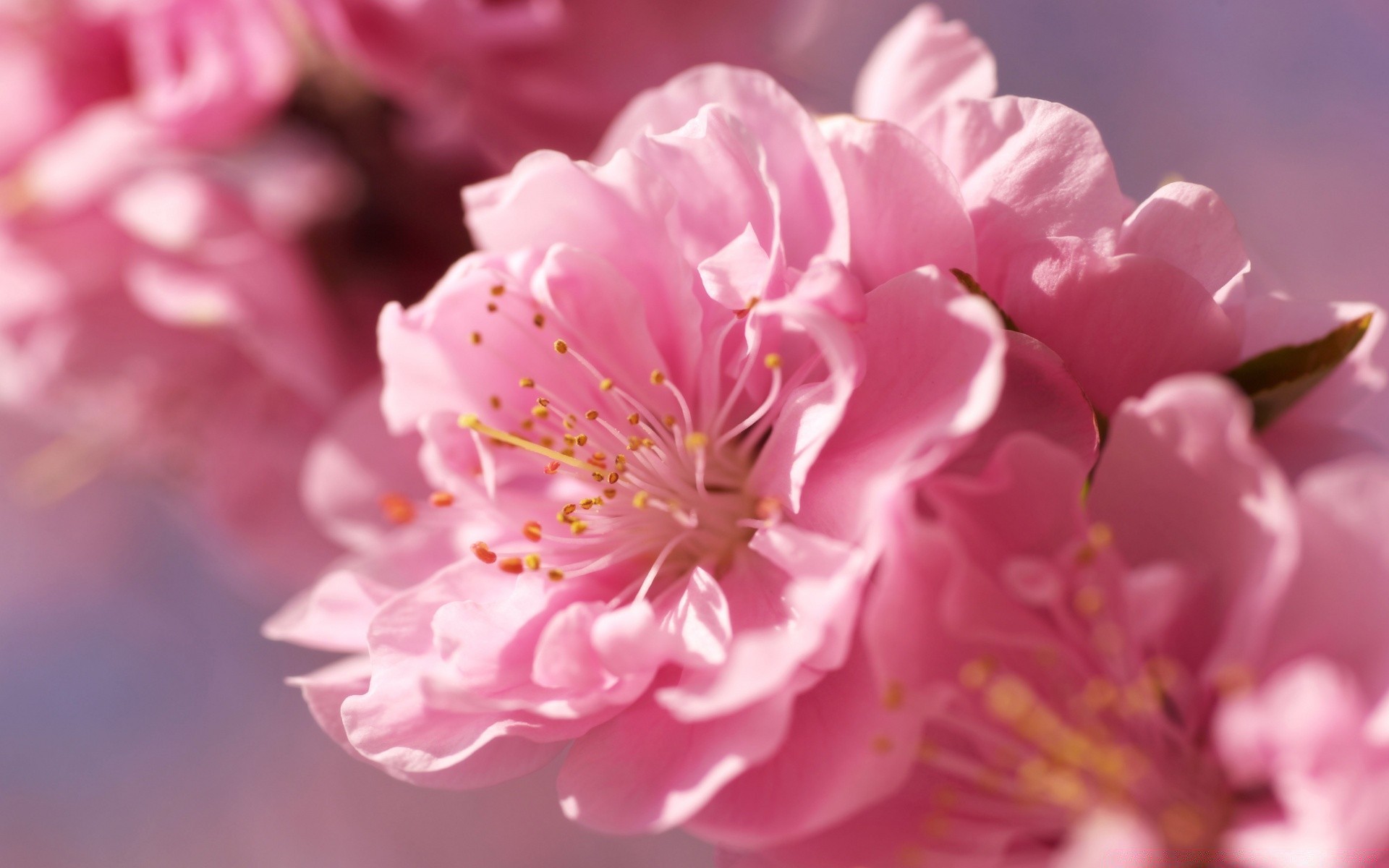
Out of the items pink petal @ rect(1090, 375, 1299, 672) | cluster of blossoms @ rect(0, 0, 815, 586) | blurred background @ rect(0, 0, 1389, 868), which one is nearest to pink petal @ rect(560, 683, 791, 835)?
pink petal @ rect(1090, 375, 1299, 672)

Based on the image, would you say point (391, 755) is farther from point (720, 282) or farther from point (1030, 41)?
point (1030, 41)

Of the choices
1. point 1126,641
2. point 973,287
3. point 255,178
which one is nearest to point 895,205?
point 973,287

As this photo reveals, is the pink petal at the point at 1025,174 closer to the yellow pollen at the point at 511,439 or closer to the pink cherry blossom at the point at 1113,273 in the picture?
the pink cherry blossom at the point at 1113,273

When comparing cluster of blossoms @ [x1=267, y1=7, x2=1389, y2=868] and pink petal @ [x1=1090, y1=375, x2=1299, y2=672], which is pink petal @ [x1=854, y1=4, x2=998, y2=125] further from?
pink petal @ [x1=1090, y1=375, x2=1299, y2=672]

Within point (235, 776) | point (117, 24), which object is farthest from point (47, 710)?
point (117, 24)

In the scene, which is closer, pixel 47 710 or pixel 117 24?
pixel 117 24

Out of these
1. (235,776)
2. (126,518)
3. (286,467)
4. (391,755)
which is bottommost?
(235,776)

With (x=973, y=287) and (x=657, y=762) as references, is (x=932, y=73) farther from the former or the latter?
(x=657, y=762)
